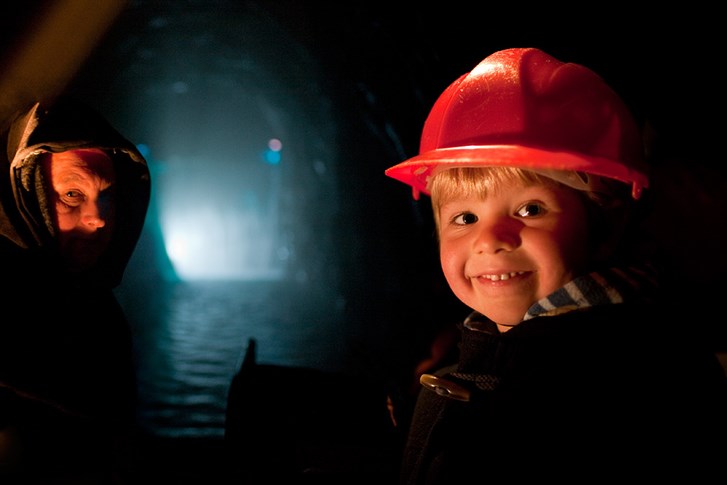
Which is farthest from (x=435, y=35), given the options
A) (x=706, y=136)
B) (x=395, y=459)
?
(x=395, y=459)

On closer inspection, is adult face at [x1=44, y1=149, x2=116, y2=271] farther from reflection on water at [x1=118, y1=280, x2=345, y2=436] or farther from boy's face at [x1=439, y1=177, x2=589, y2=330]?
reflection on water at [x1=118, y1=280, x2=345, y2=436]

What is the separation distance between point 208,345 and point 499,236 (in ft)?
31.2

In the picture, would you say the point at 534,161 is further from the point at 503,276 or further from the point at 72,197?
the point at 72,197

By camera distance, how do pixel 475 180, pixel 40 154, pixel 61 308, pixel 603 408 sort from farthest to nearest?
pixel 40 154 < pixel 61 308 < pixel 475 180 < pixel 603 408

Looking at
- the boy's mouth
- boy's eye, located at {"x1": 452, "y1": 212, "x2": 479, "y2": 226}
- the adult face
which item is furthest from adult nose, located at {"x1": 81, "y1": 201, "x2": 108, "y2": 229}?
the boy's mouth

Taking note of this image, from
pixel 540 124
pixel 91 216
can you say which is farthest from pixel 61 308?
pixel 540 124

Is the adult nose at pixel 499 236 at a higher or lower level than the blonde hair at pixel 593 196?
lower

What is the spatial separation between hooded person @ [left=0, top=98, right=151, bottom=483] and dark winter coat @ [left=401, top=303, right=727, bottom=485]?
1412 mm

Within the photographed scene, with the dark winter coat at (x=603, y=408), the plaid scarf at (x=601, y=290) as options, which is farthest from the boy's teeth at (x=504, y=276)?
the dark winter coat at (x=603, y=408)

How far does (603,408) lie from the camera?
1353 millimetres

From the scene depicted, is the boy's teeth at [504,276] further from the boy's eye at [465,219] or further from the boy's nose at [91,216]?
the boy's nose at [91,216]

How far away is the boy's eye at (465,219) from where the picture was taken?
184 centimetres

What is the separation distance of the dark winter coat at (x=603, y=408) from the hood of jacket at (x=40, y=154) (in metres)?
1.75

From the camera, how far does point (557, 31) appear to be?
4.56 metres
